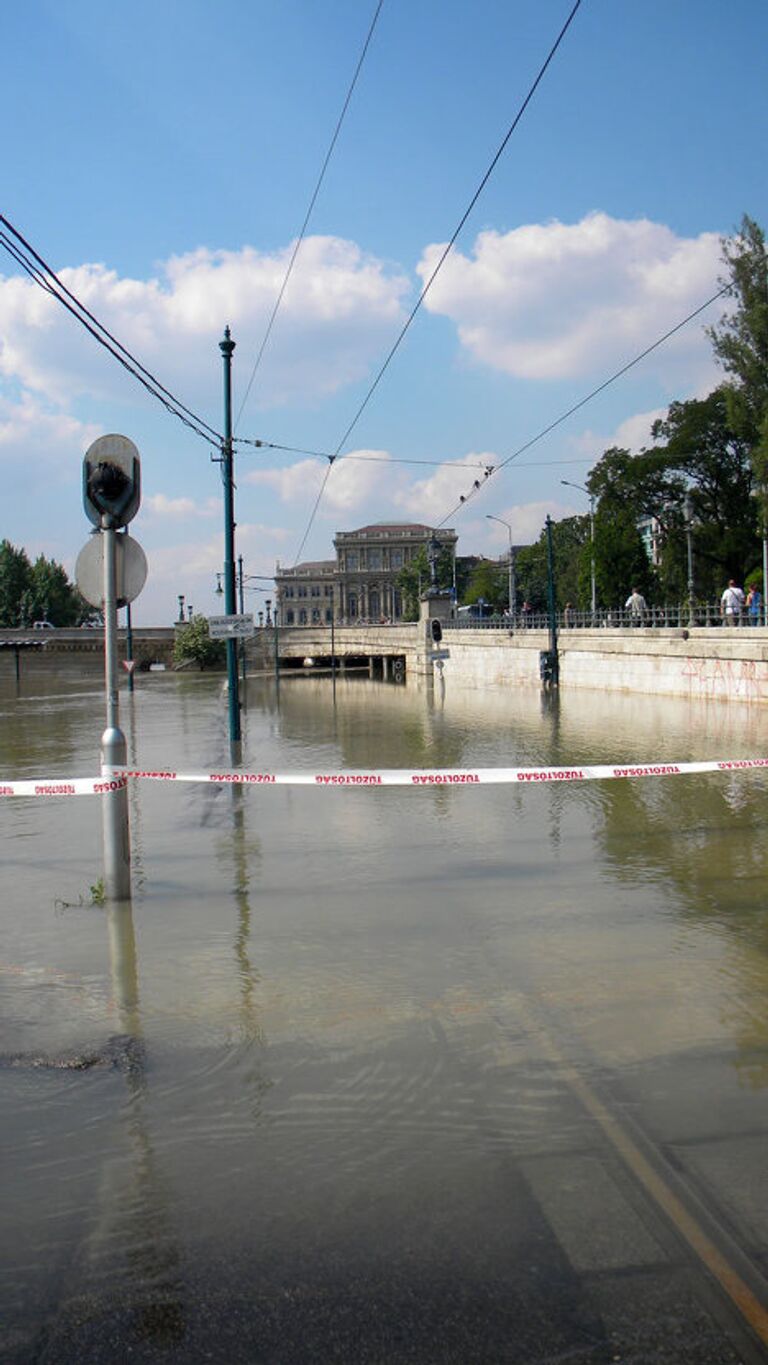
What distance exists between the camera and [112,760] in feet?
23.5

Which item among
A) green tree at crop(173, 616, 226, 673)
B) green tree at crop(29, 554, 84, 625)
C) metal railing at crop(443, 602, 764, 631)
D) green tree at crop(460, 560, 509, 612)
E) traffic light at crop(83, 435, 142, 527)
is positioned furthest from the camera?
green tree at crop(29, 554, 84, 625)

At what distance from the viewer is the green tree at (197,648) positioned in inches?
3371

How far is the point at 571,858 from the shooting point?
8.92 metres

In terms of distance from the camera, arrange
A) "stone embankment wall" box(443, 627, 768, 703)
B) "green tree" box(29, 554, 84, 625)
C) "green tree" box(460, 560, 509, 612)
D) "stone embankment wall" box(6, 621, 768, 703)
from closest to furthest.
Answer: "stone embankment wall" box(443, 627, 768, 703)
"stone embankment wall" box(6, 621, 768, 703)
"green tree" box(460, 560, 509, 612)
"green tree" box(29, 554, 84, 625)

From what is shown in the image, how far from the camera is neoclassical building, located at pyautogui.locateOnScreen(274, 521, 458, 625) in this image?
15525 cm

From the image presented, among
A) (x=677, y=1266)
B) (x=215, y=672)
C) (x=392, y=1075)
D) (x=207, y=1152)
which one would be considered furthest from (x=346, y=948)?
(x=215, y=672)

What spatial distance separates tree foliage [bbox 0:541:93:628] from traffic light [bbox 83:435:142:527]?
11813 cm

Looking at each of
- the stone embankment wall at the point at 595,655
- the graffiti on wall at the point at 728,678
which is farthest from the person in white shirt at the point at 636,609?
the graffiti on wall at the point at 728,678

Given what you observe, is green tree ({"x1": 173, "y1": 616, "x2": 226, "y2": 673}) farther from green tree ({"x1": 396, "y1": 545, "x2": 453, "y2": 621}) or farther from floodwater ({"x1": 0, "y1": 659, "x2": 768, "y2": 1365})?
floodwater ({"x1": 0, "y1": 659, "x2": 768, "y2": 1365})

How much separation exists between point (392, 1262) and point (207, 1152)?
98cm

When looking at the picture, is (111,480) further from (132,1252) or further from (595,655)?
(595,655)

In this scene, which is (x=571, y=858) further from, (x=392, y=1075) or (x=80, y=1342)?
(x=80, y=1342)

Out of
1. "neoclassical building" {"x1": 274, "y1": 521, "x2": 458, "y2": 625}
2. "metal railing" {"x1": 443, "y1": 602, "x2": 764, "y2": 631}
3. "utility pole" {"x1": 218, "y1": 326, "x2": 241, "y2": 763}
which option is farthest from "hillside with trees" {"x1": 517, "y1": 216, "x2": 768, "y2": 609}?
"neoclassical building" {"x1": 274, "y1": 521, "x2": 458, "y2": 625}

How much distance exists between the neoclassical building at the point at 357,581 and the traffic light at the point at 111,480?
14601 centimetres
